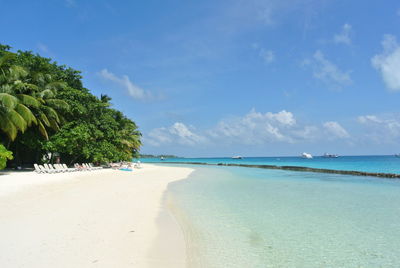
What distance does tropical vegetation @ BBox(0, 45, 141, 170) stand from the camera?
1792 cm

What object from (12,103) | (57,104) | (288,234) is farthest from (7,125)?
(288,234)

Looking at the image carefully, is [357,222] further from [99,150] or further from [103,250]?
[99,150]

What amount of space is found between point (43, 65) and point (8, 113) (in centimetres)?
836

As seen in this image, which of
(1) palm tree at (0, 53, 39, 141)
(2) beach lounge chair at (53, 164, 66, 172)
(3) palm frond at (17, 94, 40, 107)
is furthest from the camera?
(2) beach lounge chair at (53, 164, 66, 172)

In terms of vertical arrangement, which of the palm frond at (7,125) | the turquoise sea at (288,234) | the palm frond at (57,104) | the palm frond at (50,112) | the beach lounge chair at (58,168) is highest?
the palm frond at (57,104)

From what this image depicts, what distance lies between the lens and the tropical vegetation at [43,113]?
17.9 metres

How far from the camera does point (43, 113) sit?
70.6 feet

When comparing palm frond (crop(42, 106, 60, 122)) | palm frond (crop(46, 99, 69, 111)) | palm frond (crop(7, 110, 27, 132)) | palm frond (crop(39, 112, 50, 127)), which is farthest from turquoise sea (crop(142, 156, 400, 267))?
palm frond (crop(46, 99, 69, 111))

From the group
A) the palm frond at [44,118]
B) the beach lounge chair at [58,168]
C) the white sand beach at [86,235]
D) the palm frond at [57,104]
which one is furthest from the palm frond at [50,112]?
the white sand beach at [86,235]

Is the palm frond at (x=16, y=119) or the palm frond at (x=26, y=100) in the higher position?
the palm frond at (x=26, y=100)

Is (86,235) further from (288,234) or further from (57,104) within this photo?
(57,104)

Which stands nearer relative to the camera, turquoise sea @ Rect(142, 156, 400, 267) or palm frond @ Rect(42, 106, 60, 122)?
turquoise sea @ Rect(142, 156, 400, 267)

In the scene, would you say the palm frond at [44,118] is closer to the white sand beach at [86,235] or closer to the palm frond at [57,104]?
the palm frond at [57,104]

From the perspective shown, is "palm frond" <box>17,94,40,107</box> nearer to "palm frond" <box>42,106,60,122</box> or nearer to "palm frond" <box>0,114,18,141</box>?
"palm frond" <box>42,106,60,122</box>
